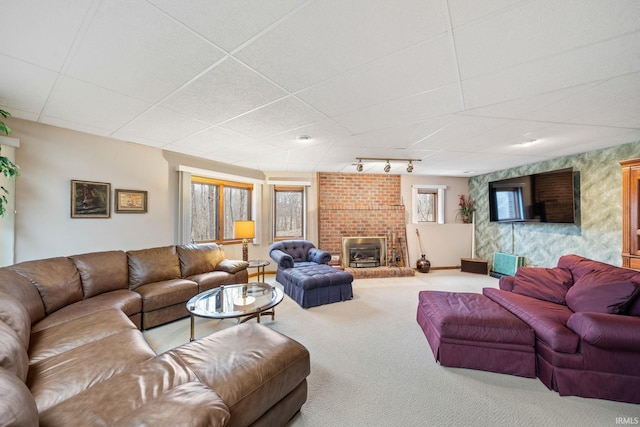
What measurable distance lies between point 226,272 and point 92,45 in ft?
9.38

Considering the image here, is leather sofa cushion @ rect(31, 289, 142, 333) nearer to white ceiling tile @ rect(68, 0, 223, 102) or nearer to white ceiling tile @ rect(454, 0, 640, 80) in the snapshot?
white ceiling tile @ rect(68, 0, 223, 102)

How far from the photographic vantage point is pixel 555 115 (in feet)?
7.45

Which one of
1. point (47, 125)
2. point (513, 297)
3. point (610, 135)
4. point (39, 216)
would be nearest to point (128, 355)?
point (39, 216)

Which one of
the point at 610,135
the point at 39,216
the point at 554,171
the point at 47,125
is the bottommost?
the point at 39,216

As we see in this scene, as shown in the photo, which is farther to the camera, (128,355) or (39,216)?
(39,216)

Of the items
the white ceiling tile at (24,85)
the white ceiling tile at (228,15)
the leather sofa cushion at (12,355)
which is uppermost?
the white ceiling tile at (24,85)

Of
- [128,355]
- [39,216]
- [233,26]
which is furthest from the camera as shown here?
[39,216]

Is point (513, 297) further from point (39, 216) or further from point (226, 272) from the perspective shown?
point (39, 216)

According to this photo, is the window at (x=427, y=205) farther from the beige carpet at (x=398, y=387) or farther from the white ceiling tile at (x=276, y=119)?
the white ceiling tile at (x=276, y=119)

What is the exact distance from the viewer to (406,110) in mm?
2170

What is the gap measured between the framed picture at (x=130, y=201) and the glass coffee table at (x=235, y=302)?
5.98ft

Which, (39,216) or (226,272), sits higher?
(39,216)

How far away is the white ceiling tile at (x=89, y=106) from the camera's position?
73.7 inches

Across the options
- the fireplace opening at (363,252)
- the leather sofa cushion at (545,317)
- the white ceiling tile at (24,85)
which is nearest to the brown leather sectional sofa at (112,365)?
the white ceiling tile at (24,85)
